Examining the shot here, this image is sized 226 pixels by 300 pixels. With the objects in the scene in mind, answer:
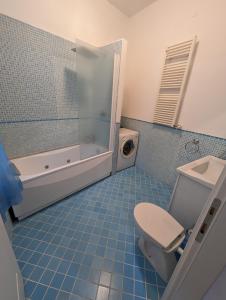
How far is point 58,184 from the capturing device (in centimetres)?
174

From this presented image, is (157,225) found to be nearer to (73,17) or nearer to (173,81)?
(173,81)

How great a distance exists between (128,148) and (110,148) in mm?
552

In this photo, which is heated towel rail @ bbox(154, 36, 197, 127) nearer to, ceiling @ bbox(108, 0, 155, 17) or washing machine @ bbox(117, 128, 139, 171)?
washing machine @ bbox(117, 128, 139, 171)

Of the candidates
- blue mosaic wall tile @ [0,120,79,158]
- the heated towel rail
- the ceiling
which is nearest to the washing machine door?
the heated towel rail

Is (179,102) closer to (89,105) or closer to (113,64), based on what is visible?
(113,64)

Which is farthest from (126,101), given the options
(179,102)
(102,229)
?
(102,229)

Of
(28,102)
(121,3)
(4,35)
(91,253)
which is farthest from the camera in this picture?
(121,3)

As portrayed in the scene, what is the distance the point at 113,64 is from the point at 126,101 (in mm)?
990

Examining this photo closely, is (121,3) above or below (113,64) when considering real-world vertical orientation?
above

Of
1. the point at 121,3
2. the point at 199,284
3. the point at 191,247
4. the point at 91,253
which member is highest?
the point at 121,3

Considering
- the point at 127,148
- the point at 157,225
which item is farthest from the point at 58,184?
the point at 127,148

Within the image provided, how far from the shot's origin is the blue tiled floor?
1054 millimetres

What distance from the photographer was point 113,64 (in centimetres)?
195

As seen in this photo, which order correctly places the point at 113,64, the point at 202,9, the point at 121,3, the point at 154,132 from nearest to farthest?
the point at 202,9
the point at 113,64
the point at 121,3
the point at 154,132
